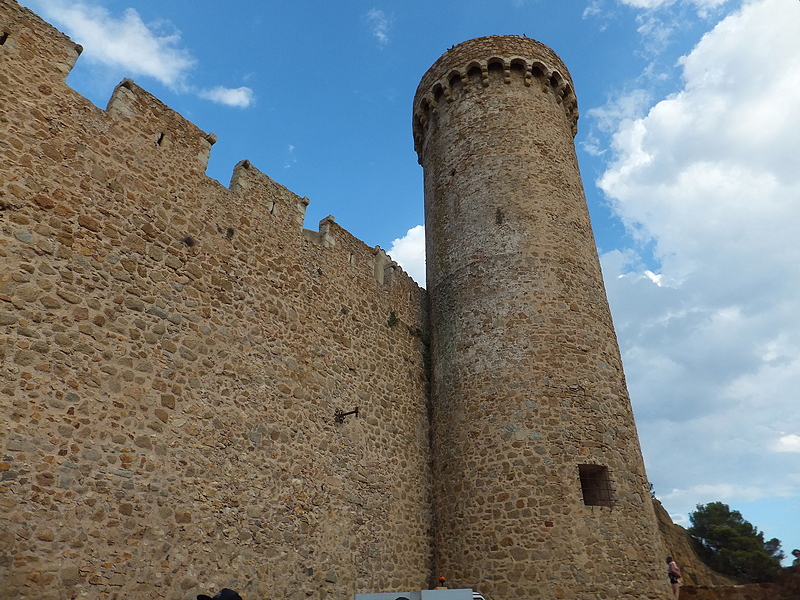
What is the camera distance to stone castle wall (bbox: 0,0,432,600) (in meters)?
4.96

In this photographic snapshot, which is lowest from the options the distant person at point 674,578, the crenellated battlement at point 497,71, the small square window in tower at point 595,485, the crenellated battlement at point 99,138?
the distant person at point 674,578

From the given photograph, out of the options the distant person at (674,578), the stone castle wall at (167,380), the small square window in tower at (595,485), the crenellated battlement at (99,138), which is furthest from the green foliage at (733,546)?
the crenellated battlement at (99,138)

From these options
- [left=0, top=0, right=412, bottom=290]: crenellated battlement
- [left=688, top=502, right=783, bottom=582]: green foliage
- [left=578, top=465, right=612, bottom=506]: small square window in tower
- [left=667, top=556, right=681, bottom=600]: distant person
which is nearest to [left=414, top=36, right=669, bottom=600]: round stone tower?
[left=578, top=465, right=612, bottom=506]: small square window in tower

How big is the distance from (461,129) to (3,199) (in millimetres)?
8406

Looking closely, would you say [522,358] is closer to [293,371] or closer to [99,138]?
[293,371]

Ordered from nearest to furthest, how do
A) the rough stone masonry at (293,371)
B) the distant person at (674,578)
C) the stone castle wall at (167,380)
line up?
the stone castle wall at (167,380)
the rough stone masonry at (293,371)
the distant person at (674,578)

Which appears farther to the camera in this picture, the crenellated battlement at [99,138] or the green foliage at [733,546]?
the green foliage at [733,546]

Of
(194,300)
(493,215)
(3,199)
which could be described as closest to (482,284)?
(493,215)

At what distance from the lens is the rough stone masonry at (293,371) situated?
17.0 feet

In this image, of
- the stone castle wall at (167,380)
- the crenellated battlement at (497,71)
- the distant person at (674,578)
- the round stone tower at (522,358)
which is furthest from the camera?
the crenellated battlement at (497,71)

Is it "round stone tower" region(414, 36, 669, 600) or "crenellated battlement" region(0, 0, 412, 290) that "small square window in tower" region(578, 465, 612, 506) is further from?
"crenellated battlement" region(0, 0, 412, 290)

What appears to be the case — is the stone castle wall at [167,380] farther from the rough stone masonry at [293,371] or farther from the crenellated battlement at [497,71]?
the crenellated battlement at [497,71]

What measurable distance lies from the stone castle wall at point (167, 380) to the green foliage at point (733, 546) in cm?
1913

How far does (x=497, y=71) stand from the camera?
11.5 m
